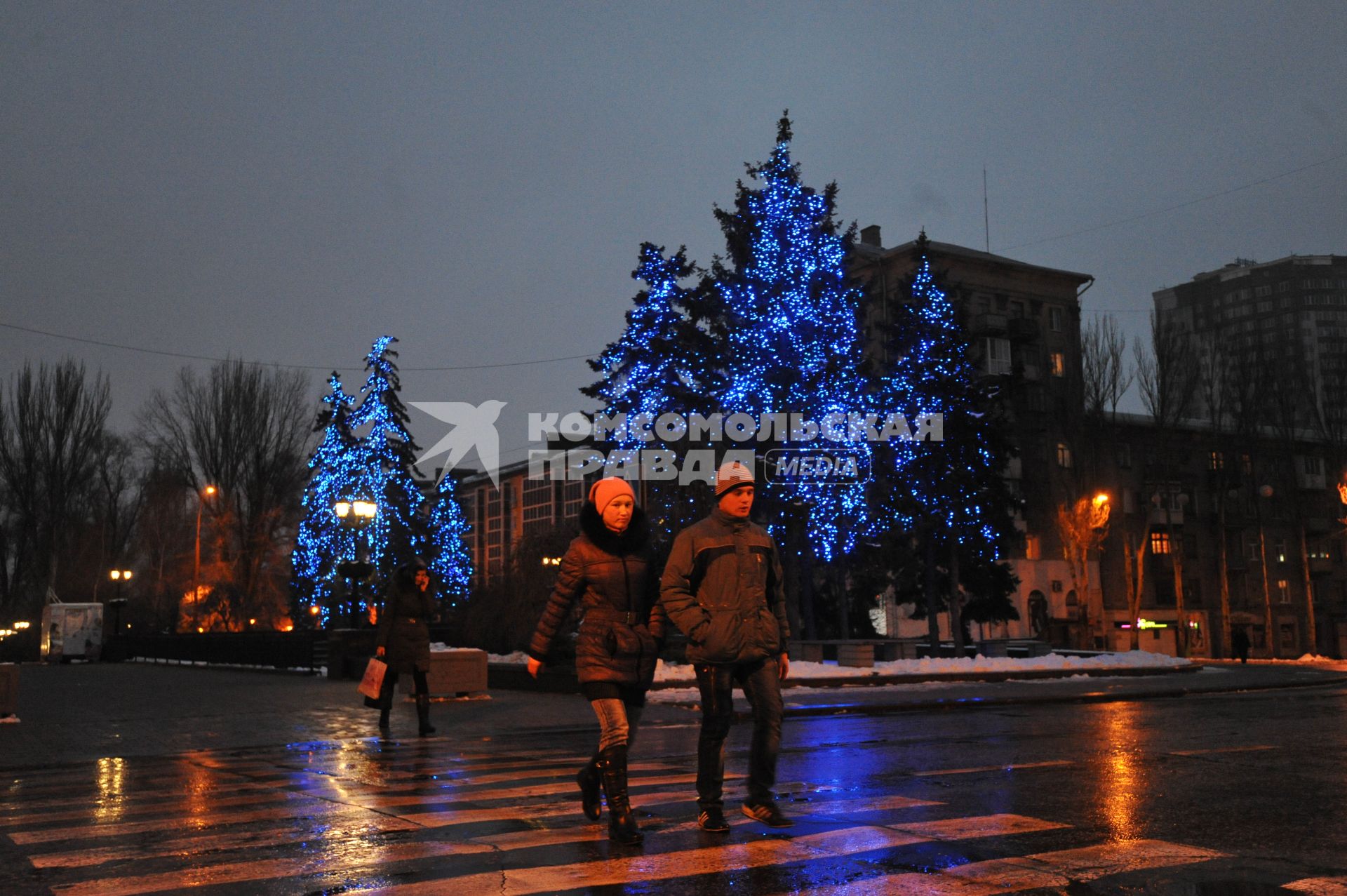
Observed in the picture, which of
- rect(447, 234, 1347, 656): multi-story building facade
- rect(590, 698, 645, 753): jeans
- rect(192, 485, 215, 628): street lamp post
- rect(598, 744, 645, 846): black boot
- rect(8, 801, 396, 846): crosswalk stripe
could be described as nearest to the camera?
rect(598, 744, 645, 846): black boot

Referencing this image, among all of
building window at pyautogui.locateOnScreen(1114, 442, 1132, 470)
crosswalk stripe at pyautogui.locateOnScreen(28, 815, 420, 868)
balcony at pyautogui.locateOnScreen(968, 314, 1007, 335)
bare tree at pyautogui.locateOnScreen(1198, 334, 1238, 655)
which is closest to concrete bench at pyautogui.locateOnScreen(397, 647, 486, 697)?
crosswalk stripe at pyautogui.locateOnScreen(28, 815, 420, 868)

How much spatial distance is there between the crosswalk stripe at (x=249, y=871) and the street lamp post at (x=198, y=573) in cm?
5104

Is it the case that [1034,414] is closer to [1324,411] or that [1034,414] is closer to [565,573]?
[1324,411]

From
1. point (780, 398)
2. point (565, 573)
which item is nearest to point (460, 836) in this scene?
point (565, 573)

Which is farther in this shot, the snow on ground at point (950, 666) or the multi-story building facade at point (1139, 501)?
the multi-story building facade at point (1139, 501)

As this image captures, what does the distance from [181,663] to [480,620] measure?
11.7 metres

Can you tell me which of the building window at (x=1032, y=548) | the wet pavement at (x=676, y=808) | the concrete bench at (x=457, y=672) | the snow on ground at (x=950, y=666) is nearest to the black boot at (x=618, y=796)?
the wet pavement at (x=676, y=808)

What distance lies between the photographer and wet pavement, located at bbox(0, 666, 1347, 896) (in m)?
5.70

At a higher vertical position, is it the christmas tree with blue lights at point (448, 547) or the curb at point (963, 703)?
the christmas tree with blue lights at point (448, 547)

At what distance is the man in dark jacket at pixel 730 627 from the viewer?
6758 mm

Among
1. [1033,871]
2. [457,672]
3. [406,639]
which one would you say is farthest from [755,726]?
[457,672]

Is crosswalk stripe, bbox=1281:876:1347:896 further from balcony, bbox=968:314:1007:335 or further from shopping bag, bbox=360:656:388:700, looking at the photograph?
balcony, bbox=968:314:1007:335

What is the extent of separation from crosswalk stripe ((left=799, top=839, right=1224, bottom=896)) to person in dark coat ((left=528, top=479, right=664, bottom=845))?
5.44ft

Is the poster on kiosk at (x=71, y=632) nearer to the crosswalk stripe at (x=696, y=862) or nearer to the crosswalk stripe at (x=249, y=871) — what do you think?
the crosswalk stripe at (x=249, y=871)
